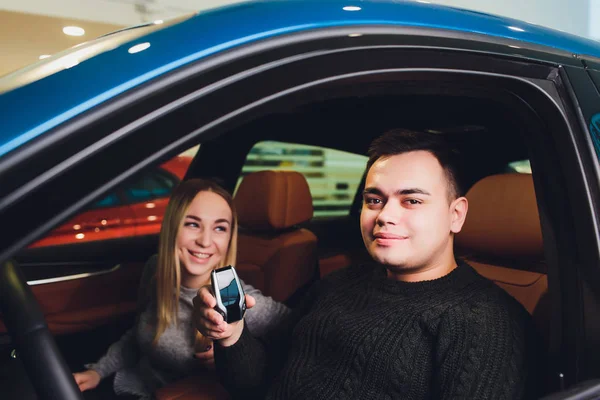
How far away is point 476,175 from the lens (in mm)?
2273

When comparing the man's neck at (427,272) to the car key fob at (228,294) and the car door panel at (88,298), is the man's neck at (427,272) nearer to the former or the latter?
the car key fob at (228,294)

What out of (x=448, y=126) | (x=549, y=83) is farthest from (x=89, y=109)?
(x=448, y=126)

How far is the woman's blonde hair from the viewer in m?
1.62

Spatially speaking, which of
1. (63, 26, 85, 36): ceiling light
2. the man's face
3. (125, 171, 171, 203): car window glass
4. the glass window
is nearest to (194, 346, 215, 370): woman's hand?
the man's face

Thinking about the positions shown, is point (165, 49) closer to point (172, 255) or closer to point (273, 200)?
point (172, 255)

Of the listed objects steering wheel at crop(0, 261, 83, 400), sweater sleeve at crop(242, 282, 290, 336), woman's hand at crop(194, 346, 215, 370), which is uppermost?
steering wheel at crop(0, 261, 83, 400)

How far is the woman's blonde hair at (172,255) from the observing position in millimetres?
1624

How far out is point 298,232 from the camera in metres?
2.72

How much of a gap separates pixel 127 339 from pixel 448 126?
1.46 m

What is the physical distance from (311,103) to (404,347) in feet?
1.71

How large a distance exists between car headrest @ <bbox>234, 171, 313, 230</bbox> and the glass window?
0.37ft

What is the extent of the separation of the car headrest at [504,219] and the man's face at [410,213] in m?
0.25

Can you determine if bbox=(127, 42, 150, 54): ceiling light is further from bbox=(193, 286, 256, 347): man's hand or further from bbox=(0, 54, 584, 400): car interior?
bbox=(0, 54, 584, 400): car interior

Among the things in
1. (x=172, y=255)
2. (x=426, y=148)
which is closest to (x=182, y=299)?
(x=172, y=255)
